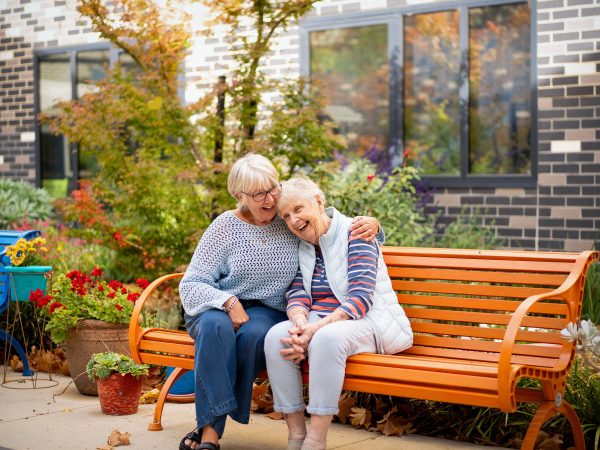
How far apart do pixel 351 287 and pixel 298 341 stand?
38 cm

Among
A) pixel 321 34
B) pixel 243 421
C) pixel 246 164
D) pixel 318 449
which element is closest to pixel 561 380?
pixel 318 449

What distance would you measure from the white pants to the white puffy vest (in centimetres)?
9

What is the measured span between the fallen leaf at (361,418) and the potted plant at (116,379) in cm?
120

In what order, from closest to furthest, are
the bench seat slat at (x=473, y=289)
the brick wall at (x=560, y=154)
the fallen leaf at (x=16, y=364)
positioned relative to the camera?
1. the bench seat slat at (x=473, y=289)
2. the fallen leaf at (x=16, y=364)
3. the brick wall at (x=560, y=154)

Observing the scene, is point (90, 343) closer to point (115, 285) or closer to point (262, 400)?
point (115, 285)

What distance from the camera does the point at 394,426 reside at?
15.7 ft

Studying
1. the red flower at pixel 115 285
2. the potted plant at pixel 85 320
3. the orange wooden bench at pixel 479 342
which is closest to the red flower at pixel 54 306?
the potted plant at pixel 85 320

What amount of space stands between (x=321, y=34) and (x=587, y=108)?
9.72 feet

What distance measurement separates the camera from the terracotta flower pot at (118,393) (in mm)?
5191

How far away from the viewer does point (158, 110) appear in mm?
7000

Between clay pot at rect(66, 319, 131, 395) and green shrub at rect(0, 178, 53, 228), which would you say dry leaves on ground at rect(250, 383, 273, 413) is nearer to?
clay pot at rect(66, 319, 131, 395)

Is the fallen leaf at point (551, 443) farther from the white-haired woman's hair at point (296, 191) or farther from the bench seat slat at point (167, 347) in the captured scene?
the bench seat slat at point (167, 347)

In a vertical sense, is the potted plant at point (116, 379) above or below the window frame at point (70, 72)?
below

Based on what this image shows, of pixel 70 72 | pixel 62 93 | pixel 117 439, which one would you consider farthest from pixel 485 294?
pixel 62 93
